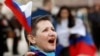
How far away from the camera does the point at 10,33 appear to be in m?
12.6

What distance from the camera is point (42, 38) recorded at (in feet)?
12.8

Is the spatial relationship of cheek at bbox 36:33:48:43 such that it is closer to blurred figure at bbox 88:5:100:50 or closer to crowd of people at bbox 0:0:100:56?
crowd of people at bbox 0:0:100:56

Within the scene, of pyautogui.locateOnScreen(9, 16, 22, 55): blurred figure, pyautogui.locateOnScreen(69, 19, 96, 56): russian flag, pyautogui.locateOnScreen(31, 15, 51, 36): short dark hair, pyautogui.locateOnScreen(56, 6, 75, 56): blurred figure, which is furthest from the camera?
pyautogui.locateOnScreen(9, 16, 22, 55): blurred figure

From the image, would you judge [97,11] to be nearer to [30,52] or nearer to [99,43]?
[99,43]

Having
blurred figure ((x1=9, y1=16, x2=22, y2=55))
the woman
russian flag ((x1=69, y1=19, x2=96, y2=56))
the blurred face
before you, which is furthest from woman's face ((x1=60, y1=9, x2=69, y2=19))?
the woman

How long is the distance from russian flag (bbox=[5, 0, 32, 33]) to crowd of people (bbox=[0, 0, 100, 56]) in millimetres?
88

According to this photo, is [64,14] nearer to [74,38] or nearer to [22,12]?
[74,38]

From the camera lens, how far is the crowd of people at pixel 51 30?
3922 mm

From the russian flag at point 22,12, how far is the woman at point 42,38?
87 mm

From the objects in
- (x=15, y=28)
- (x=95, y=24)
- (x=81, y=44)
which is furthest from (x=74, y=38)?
(x=95, y=24)

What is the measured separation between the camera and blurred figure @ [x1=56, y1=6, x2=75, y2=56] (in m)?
8.13

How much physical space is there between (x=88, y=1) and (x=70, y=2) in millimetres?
857

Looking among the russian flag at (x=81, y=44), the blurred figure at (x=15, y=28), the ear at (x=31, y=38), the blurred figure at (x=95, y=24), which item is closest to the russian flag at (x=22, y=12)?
the ear at (x=31, y=38)

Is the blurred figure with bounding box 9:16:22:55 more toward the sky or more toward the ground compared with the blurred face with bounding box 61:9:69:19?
more toward the sky
